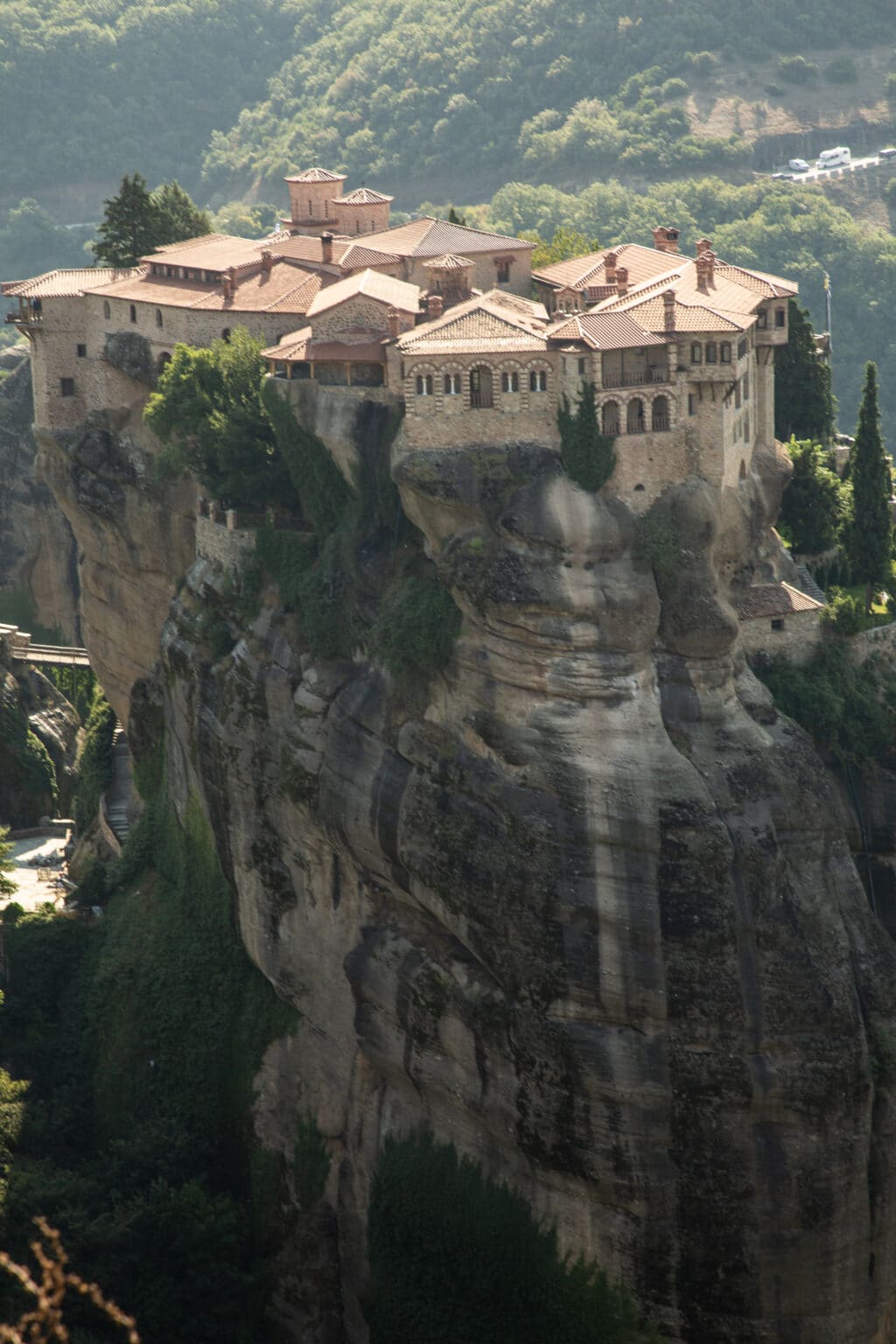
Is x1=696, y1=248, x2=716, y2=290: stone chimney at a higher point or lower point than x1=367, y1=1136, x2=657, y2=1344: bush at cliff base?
higher

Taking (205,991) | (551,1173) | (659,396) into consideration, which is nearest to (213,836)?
(205,991)

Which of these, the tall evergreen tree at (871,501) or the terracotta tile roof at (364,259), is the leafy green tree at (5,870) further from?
the tall evergreen tree at (871,501)

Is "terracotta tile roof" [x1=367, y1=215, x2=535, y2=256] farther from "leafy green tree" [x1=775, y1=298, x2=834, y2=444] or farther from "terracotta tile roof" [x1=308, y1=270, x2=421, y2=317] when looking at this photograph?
"leafy green tree" [x1=775, y1=298, x2=834, y2=444]

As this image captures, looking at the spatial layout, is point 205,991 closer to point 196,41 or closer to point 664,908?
point 664,908

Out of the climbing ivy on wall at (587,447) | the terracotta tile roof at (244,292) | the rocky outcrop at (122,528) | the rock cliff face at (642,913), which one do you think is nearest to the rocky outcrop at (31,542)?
the rocky outcrop at (122,528)

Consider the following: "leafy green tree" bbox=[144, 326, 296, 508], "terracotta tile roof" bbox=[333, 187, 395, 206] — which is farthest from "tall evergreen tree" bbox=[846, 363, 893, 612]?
"terracotta tile roof" bbox=[333, 187, 395, 206]

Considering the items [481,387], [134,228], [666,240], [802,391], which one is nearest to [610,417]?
[481,387]

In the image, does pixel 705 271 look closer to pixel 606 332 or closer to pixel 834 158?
pixel 606 332
